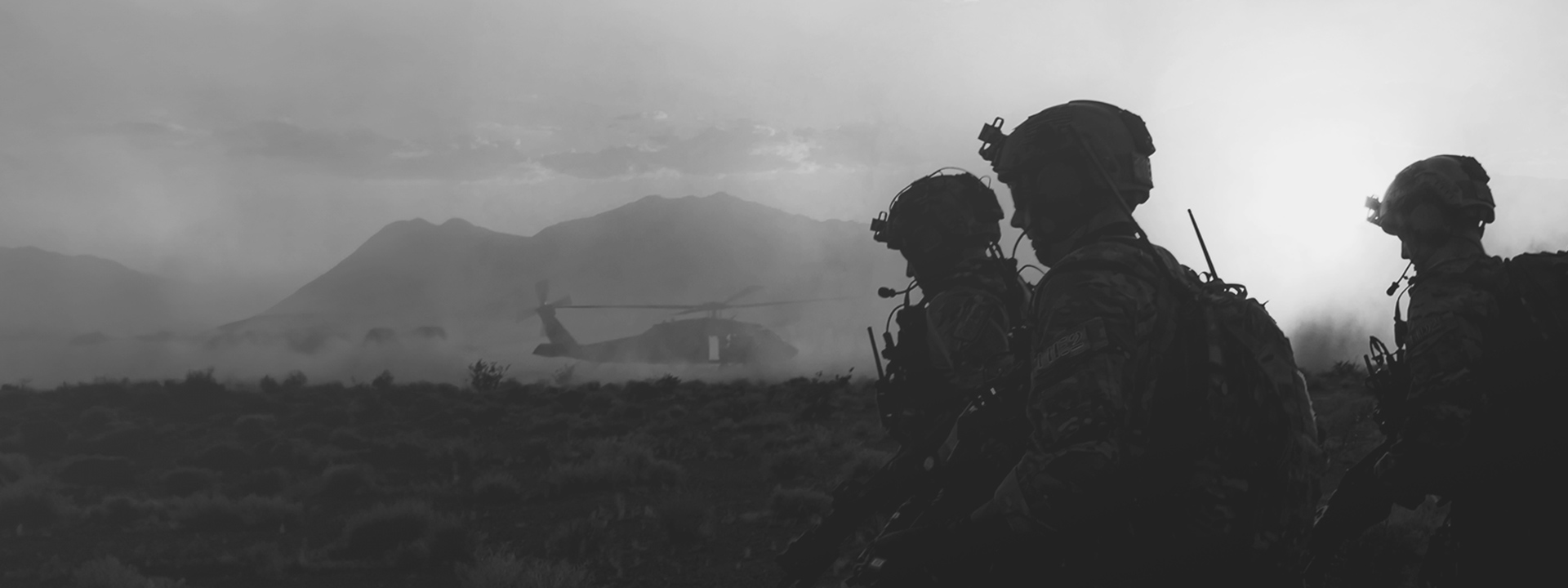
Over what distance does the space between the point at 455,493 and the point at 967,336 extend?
11297 mm

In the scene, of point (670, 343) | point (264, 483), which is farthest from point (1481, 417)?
point (670, 343)

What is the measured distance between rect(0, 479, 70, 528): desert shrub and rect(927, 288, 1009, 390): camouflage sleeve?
14.1m

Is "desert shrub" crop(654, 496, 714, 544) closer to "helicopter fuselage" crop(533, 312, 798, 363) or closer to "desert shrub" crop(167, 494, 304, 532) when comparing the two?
"desert shrub" crop(167, 494, 304, 532)

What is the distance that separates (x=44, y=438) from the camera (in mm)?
21672

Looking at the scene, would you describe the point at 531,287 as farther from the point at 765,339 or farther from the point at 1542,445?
the point at 1542,445

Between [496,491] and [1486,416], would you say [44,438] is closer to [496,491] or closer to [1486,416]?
[496,491]

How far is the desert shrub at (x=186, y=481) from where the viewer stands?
50.2ft

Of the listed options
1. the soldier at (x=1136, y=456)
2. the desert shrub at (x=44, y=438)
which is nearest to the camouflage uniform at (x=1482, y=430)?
the soldier at (x=1136, y=456)

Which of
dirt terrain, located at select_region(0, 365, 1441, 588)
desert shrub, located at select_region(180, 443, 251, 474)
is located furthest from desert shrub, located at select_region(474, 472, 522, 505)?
desert shrub, located at select_region(180, 443, 251, 474)

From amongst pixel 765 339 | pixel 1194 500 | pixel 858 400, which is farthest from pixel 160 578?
pixel 765 339

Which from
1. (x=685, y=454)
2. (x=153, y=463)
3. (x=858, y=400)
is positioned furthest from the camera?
(x=858, y=400)

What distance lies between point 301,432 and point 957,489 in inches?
853

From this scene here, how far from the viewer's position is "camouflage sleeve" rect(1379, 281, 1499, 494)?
3295 millimetres

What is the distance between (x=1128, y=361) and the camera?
91.4 inches
